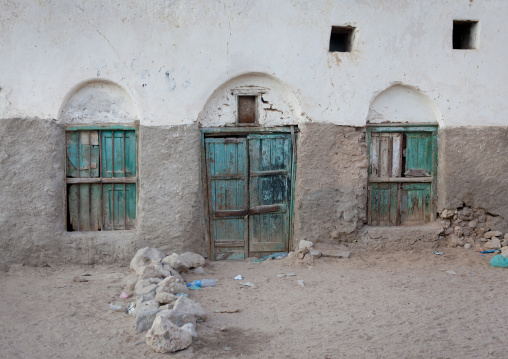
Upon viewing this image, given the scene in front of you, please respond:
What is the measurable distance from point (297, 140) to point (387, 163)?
1.36 meters

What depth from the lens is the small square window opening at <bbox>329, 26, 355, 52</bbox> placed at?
24.2 feet

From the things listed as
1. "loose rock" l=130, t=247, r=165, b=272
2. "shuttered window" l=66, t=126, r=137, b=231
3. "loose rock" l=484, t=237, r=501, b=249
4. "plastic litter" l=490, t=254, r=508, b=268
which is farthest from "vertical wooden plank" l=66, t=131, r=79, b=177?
"loose rock" l=484, t=237, r=501, b=249

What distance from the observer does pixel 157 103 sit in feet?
22.8

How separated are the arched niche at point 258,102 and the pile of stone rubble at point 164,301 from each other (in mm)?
1872

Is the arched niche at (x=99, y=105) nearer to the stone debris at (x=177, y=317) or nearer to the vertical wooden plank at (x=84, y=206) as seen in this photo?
the vertical wooden plank at (x=84, y=206)

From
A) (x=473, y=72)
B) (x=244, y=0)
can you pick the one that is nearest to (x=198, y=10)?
(x=244, y=0)

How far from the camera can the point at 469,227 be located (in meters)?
7.69

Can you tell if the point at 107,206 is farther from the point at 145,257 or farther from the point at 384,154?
the point at 384,154

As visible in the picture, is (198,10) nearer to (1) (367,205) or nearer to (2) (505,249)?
(1) (367,205)

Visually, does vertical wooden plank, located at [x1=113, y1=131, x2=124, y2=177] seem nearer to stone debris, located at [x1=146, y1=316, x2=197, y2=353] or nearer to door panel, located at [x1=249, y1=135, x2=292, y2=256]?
door panel, located at [x1=249, y1=135, x2=292, y2=256]

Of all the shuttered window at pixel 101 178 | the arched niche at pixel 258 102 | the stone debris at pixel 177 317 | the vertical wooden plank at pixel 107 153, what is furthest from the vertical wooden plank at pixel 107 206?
the stone debris at pixel 177 317

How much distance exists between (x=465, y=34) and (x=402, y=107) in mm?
1425

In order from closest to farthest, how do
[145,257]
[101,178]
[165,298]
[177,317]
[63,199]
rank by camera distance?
[177,317]
[165,298]
[145,257]
[63,199]
[101,178]

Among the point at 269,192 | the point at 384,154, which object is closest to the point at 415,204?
the point at 384,154
